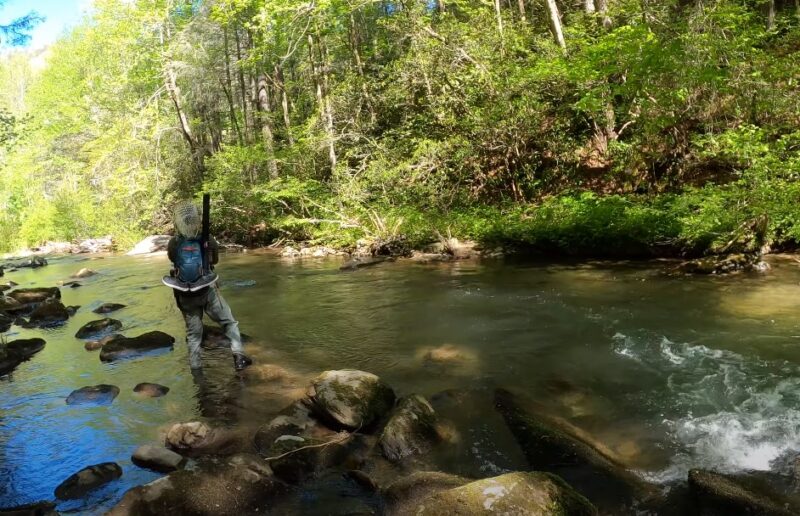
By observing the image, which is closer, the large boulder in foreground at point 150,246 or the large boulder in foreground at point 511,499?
the large boulder in foreground at point 511,499

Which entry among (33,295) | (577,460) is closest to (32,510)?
(577,460)

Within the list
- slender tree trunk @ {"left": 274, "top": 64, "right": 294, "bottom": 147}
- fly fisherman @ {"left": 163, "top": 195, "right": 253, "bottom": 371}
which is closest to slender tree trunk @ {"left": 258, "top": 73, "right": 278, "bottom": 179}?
slender tree trunk @ {"left": 274, "top": 64, "right": 294, "bottom": 147}

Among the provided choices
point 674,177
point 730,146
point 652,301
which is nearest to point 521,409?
point 652,301

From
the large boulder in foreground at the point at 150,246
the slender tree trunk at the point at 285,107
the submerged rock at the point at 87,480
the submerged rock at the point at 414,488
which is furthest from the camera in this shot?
the large boulder in foreground at the point at 150,246

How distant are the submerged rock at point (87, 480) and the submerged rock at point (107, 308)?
7910 millimetres

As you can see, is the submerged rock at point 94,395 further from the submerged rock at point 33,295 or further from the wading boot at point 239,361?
the submerged rock at point 33,295

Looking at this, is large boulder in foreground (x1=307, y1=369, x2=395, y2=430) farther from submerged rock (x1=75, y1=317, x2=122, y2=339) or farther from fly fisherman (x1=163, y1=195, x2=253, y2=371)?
submerged rock (x1=75, y1=317, x2=122, y2=339)

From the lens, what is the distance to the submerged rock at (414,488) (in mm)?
3330

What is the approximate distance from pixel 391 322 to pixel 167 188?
22994 millimetres

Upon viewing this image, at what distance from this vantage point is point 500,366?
6.11m

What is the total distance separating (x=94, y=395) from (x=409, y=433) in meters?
3.91

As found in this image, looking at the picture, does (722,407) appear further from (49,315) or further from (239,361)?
(49,315)

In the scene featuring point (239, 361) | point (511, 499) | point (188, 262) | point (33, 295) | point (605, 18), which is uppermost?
point (605, 18)

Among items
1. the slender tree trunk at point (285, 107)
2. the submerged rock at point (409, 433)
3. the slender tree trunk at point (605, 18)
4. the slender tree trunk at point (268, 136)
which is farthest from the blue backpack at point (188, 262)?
the slender tree trunk at point (285, 107)
